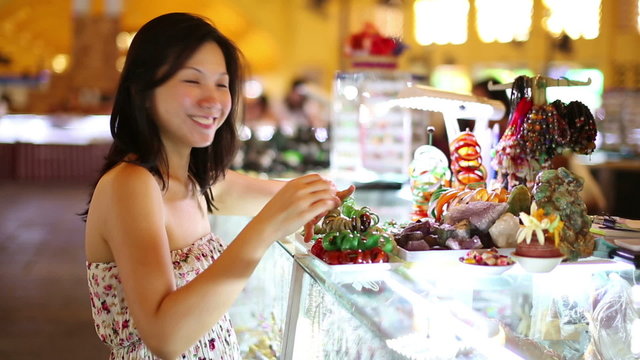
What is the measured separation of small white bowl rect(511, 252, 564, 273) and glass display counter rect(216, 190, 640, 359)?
5cm

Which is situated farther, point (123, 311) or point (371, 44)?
point (371, 44)

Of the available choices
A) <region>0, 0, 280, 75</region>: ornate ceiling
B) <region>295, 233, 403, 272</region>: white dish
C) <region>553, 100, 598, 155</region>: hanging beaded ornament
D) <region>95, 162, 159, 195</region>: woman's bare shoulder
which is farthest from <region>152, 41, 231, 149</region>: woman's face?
<region>0, 0, 280, 75</region>: ornate ceiling

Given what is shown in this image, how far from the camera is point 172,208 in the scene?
154 centimetres

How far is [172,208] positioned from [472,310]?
26.6 inches

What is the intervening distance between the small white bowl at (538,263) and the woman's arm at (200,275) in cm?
41

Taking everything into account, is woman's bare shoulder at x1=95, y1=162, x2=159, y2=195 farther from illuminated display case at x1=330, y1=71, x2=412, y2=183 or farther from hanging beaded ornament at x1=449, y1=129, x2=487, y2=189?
illuminated display case at x1=330, y1=71, x2=412, y2=183

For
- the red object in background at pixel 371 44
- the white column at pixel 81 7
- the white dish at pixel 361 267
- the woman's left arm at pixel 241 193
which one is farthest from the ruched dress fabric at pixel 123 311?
the white column at pixel 81 7

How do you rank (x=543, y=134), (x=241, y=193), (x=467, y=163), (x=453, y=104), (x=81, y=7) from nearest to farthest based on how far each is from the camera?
(x=543, y=134) → (x=241, y=193) → (x=467, y=163) → (x=453, y=104) → (x=81, y=7)

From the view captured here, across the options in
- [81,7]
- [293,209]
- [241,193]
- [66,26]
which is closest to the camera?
[293,209]

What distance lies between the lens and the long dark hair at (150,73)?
1397 millimetres

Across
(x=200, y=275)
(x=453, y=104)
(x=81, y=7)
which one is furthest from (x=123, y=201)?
(x=81, y=7)

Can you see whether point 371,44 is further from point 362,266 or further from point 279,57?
point 279,57

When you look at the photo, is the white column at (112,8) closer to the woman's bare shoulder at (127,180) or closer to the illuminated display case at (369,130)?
the illuminated display case at (369,130)

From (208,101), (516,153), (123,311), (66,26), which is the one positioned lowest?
(123,311)
